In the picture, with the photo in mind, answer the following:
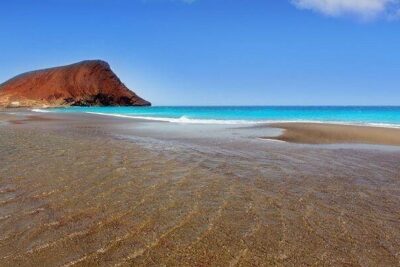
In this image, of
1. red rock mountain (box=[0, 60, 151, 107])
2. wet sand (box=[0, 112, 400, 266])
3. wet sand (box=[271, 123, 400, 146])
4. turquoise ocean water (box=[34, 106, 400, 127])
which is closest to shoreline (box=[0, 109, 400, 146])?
wet sand (box=[271, 123, 400, 146])

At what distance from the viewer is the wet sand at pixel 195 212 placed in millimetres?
3541

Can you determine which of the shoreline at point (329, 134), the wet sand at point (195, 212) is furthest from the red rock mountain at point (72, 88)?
the wet sand at point (195, 212)

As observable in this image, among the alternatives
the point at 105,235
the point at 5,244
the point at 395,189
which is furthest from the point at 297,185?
the point at 5,244

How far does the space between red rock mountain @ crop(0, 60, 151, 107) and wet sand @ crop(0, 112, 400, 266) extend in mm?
112144

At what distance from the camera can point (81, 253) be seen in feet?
11.5

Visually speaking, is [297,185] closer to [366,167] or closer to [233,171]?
[233,171]

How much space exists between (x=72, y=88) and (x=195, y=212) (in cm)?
12821

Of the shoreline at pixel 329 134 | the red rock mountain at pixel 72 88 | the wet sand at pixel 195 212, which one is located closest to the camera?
the wet sand at pixel 195 212

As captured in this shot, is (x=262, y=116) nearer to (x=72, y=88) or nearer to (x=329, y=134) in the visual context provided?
(x=329, y=134)

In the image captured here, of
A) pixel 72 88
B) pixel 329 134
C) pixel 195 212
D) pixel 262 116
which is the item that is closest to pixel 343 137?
pixel 329 134

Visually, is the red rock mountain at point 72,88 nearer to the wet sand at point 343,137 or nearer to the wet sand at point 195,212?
the wet sand at point 343,137

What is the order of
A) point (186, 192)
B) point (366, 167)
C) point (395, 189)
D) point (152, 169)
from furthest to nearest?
point (366, 167) → point (152, 169) → point (395, 189) → point (186, 192)

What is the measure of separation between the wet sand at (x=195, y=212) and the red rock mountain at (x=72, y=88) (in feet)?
368

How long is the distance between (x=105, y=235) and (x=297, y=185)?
368 cm
